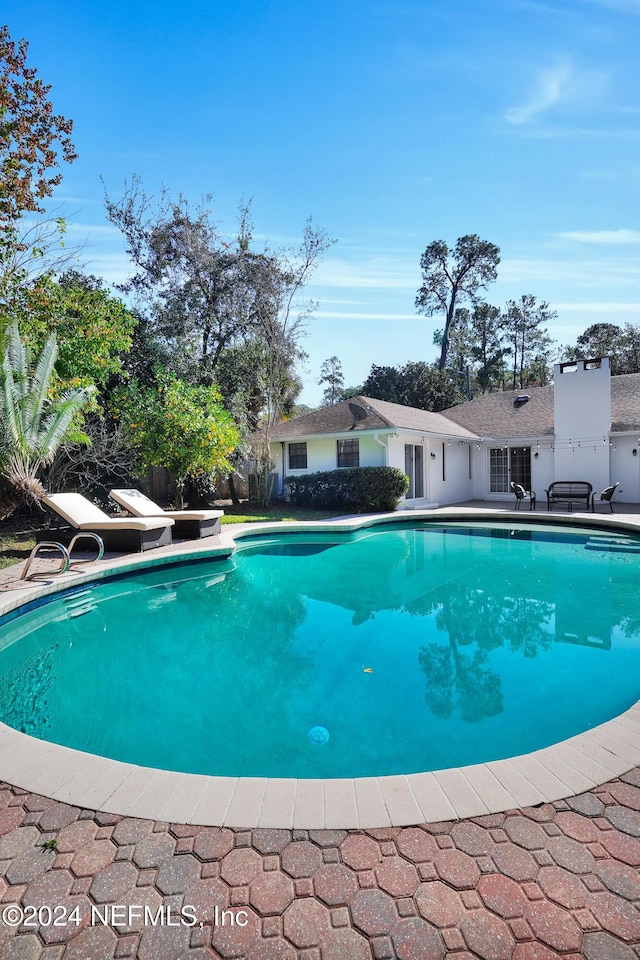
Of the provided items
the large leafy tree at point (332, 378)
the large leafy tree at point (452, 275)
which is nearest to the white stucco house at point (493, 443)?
the large leafy tree at point (452, 275)

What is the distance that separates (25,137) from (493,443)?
700 inches

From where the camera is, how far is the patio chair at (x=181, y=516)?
11812 mm

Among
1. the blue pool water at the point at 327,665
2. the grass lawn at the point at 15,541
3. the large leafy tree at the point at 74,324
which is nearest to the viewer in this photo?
the blue pool water at the point at 327,665

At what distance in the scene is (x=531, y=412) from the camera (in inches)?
835

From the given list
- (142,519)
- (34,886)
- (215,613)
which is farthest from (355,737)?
(142,519)

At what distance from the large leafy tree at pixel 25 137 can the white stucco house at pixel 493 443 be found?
36.1 feet

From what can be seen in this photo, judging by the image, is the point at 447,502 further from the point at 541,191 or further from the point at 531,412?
the point at 541,191

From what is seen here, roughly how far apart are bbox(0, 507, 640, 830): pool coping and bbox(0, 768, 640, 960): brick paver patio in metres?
0.08

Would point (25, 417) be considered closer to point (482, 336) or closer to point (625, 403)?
point (625, 403)

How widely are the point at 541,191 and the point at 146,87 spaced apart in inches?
390

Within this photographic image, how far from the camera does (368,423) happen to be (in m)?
17.4

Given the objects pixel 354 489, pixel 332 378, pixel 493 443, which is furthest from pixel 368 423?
pixel 332 378

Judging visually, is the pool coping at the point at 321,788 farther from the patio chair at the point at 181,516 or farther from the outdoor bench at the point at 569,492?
the outdoor bench at the point at 569,492

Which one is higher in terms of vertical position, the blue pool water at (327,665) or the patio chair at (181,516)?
the patio chair at (181,516)
